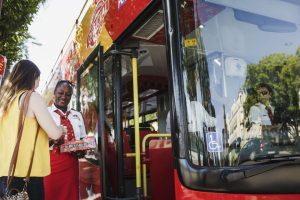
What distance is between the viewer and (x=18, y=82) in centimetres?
269

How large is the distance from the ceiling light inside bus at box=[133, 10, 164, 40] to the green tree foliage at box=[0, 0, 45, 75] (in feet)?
20.5

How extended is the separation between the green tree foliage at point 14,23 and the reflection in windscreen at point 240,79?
7.29 m

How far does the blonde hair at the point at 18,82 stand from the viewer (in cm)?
267

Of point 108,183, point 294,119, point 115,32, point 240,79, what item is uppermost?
point 115,32

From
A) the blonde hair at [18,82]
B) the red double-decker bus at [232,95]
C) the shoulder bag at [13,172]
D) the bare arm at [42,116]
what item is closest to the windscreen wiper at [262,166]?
the red double-decker bus at [232,95]

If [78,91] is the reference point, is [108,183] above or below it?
below

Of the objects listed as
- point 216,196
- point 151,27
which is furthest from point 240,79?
point 151,27

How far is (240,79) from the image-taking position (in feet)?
7.11

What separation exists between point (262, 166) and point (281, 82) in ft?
1.43

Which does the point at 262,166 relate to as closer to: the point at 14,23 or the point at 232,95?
the point at 232,95

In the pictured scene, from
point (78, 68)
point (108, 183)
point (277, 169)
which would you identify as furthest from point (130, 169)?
point (277, 169)

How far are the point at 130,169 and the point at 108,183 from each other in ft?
2.02

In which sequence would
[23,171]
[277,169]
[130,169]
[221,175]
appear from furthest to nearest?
1. [130,169]
2. [23,171]
3. [221,175]
4. [277,169]

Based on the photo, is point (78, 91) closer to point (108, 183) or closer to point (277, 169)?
point (108, 183)
